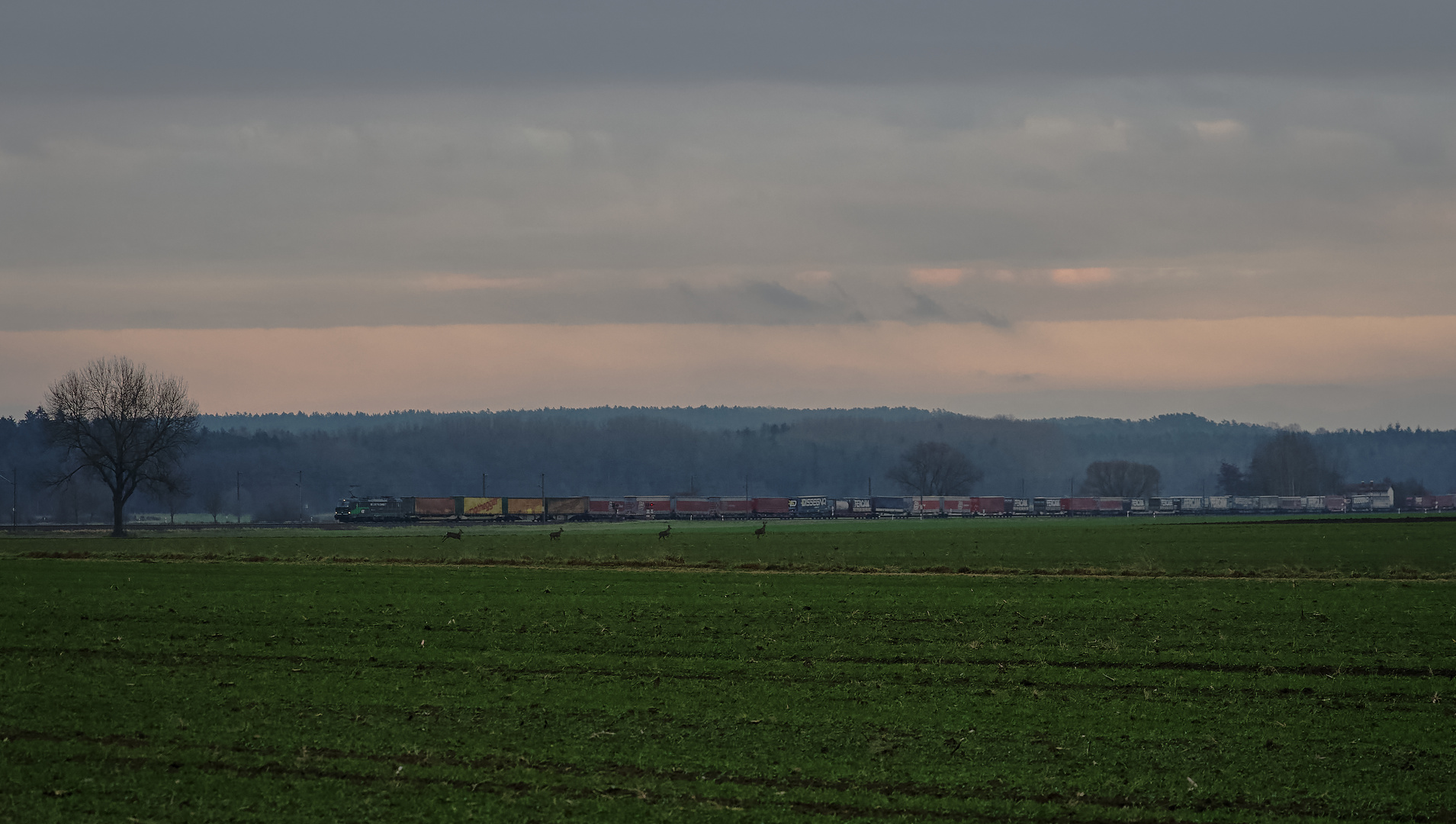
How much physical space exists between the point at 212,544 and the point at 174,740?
5329cm

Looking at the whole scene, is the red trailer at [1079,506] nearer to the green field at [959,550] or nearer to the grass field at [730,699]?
the green field at [959,550]

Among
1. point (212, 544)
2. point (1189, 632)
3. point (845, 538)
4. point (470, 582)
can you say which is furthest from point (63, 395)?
point (1189, 632)

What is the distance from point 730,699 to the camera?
64.6 ft

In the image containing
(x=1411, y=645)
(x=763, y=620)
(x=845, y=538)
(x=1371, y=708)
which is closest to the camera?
(x=1371, y=708)

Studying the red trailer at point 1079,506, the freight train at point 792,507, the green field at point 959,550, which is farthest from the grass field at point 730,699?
the red trailer at point 1079,506

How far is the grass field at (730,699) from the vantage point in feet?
46.5

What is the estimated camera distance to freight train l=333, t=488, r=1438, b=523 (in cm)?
14162

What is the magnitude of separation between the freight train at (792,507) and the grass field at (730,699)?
103850 millimetres

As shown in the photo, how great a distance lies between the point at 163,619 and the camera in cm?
2892

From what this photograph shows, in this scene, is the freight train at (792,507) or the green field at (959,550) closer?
the green field at (959,550)

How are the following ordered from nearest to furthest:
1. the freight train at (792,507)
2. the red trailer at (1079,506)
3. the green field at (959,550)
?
1. the green field at (959,550)
2. the freight train at (792,507)
3. the red trailer at (1079,506)

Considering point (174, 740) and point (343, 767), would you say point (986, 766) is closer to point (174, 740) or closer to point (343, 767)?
point (343, 767)

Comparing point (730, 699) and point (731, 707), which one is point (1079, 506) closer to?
point (730, 699)

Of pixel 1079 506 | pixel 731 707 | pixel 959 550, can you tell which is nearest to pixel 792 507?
pixel 1079 506
